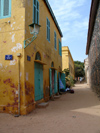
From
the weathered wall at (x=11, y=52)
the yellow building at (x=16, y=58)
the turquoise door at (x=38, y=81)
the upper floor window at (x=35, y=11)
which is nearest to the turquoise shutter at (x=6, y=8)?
the yellow building at (x=16, y=58)

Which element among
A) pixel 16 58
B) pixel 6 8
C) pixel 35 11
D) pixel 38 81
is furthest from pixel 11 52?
pixel 35 11

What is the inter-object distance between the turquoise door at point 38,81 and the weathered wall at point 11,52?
1398mm

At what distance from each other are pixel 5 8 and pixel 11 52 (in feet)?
6.59

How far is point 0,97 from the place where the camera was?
5.36 meters

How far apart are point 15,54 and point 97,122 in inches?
148

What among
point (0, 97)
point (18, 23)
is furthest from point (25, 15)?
point (0, 97)

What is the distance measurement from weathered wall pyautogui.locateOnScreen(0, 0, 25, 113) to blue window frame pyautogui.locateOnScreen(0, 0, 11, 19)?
16 centimetres

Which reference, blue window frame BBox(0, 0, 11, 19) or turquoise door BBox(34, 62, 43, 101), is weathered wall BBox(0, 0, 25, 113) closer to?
blue window frame BBox(0, 0, 11, 19)

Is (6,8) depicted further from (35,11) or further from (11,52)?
(11,52)

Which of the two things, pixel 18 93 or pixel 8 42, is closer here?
pixel 18 93

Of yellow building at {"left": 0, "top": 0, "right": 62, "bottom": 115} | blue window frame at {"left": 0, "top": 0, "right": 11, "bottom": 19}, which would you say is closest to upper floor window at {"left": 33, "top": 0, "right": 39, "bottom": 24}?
yellow building at {"left": 0, "top": 0, "right": 62, "bottom": 115}

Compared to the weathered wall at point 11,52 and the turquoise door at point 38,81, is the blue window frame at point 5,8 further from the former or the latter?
the turquoise door at point 38,81

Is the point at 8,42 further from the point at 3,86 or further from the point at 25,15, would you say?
the point at 3,86

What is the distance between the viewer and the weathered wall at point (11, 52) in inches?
206
